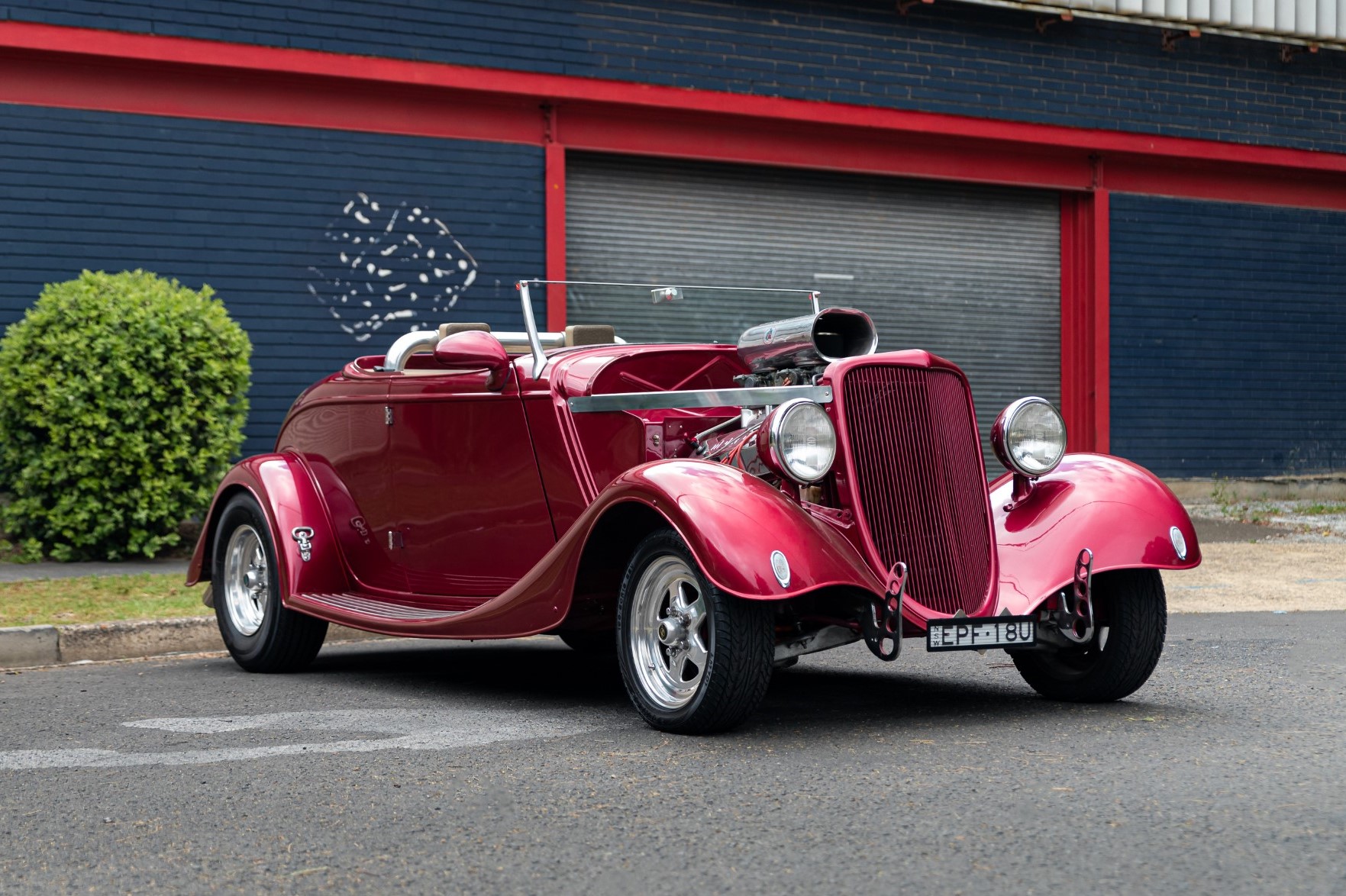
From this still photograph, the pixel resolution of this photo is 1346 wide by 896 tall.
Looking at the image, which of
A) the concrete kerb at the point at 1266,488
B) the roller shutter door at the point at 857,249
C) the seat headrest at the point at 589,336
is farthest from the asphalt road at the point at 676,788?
the concrete kerb at the point at 1266,488

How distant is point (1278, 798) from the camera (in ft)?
12.7

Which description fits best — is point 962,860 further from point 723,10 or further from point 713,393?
point 723,10

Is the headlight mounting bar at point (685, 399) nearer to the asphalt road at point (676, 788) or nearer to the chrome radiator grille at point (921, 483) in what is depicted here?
the chrome radiator grille at point (921, 483)

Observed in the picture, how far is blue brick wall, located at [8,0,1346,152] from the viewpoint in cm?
1240

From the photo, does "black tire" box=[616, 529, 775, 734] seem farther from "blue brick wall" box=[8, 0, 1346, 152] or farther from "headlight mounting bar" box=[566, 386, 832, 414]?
"blue brick wall" box=[8, 0, 1346, 152]

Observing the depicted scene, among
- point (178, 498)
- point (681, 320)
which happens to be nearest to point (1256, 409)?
point (681, 320)

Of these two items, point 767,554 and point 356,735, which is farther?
point 356,735

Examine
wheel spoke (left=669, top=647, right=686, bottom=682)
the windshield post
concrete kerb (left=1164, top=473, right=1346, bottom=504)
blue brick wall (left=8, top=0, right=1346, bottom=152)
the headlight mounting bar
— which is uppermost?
blue brick wall (left=8, top=0, right=1346, bottom=152)

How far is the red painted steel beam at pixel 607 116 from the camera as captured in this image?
1180 cm

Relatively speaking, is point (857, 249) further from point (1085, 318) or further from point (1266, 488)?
point (1266, 488)

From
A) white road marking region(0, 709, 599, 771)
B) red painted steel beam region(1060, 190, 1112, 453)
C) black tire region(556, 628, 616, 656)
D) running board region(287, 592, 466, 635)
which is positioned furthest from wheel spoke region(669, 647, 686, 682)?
red painted steel beam region(1060, 190, 1112, 453)

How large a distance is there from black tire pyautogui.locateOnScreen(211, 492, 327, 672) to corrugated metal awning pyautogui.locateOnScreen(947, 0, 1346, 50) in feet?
32.9

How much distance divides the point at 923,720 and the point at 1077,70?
39.7 feet

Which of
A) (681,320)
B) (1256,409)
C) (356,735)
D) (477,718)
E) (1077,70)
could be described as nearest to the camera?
(356,735)
